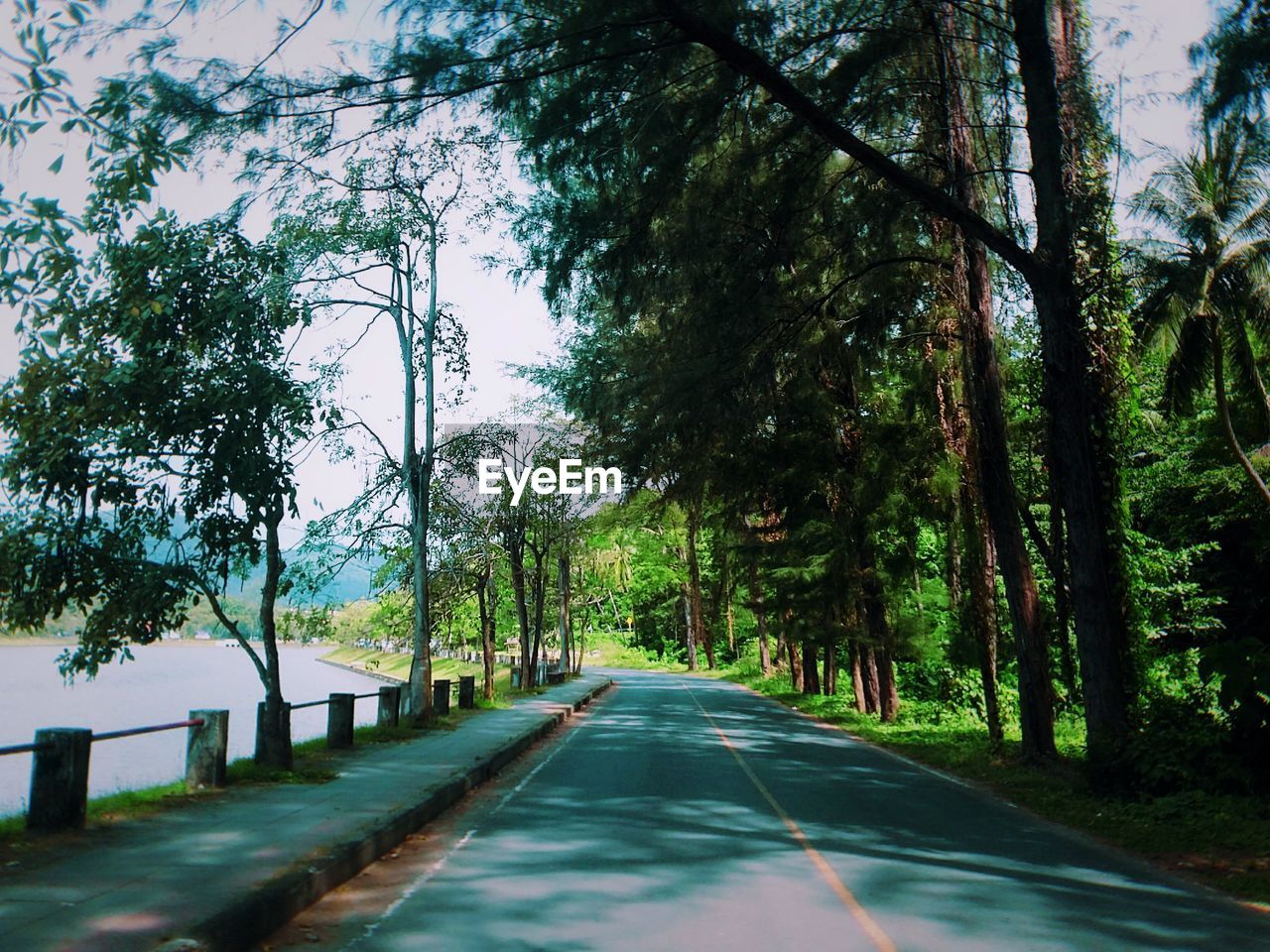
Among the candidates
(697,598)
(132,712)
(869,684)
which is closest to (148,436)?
(869,684)

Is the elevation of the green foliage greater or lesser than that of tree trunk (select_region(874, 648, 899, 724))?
greater

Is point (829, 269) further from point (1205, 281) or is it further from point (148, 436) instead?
point (1205, 281)

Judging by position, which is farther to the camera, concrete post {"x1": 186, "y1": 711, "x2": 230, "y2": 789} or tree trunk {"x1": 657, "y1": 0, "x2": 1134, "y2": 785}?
tree trunk {"x1": 657, "y1": 0, "x2": 1134, "y2": 785}

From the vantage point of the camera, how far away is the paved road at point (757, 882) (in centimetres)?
612

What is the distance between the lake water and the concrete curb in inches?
160

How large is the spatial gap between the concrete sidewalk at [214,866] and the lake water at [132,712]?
297 centimetres

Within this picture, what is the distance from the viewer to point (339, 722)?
1675 centimetres

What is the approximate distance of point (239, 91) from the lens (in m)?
9.20

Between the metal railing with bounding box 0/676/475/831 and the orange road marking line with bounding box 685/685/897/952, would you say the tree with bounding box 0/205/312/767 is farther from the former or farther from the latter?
the orange road marking line with bounding box 685/685/897/952

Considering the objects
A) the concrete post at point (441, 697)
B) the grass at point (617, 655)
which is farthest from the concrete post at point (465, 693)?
the grass at point (617, 655)

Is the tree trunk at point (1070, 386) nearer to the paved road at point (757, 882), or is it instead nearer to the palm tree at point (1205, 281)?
the paved road at point (757, 882)

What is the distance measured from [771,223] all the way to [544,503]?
2591 cm

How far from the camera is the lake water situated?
2180cm

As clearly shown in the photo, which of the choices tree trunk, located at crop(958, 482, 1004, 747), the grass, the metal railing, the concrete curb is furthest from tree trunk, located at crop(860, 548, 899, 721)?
the grass
